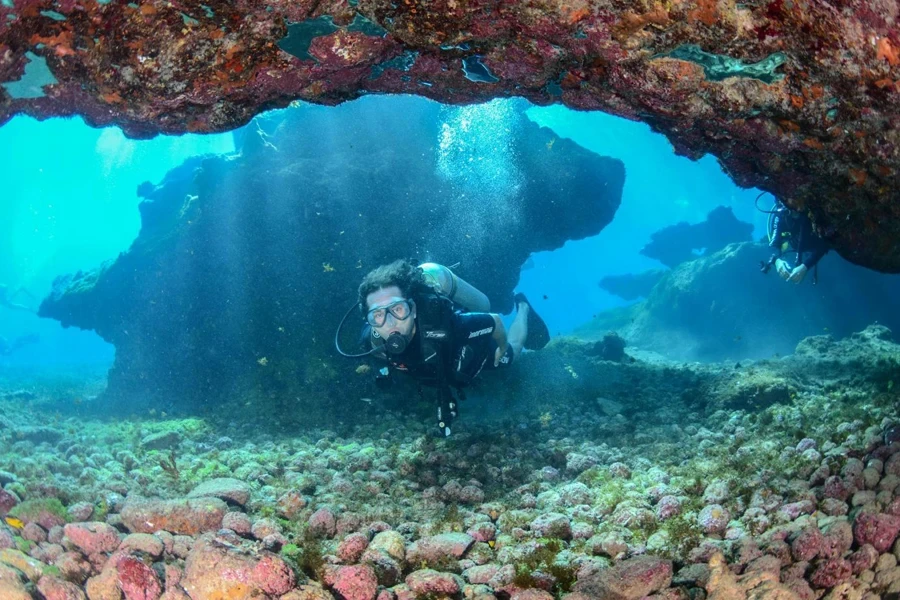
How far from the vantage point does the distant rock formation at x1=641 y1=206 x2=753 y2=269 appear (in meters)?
27.2

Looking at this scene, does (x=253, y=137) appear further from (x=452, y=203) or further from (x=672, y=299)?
(x=672, y=299)

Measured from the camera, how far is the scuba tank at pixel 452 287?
7390 millimetres

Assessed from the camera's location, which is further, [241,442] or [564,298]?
[564,298]

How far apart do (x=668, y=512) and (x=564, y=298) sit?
104m

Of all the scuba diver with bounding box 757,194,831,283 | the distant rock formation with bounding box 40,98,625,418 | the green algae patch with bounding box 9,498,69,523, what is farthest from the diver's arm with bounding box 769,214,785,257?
the green algae patch with bounding box 9,498,69,523

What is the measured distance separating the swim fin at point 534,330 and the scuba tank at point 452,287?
991mm

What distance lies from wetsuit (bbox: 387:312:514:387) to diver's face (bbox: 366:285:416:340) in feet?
0.46

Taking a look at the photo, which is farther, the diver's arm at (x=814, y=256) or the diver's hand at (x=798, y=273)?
the diver's hand at (x=798, y=273)

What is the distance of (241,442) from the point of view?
263 inches

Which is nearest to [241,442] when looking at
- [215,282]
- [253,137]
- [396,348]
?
[396,348]

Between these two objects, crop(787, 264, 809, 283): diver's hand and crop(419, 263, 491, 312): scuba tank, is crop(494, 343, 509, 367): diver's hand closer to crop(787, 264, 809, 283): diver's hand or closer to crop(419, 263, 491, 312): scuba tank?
crop(419, 263, 491, 312): scuba tank

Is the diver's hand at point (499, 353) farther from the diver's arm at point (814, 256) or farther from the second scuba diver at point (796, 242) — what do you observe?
the diver's arm at point (814, 256)

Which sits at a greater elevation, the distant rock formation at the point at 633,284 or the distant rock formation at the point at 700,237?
the distant rock formation at the point at 700,237

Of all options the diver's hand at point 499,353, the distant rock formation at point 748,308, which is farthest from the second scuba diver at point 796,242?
the distant rock formation at point 748,308
